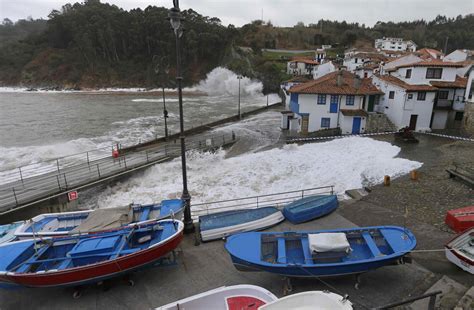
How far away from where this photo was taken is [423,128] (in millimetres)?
26438

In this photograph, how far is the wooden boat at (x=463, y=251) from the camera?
701 cm

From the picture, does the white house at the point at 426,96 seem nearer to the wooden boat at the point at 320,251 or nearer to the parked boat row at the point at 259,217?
the parked boat row at the point at 259,217

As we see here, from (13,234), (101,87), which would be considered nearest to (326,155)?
(13,234)

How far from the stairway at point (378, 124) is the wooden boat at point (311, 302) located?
25.1 m

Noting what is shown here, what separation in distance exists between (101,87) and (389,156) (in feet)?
387

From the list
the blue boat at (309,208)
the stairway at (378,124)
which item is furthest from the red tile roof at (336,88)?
the blue boat at (309,208)

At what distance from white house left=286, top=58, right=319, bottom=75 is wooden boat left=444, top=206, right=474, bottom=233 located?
7427 centimetres

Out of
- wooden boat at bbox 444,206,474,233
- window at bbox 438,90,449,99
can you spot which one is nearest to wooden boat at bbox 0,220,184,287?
wooden boat at bbox 444,206,474,233

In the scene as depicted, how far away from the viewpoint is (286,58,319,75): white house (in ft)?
259

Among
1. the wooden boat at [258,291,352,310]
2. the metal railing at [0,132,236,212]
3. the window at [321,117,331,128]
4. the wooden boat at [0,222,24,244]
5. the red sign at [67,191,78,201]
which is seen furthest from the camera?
the window at [321,117,331,128]

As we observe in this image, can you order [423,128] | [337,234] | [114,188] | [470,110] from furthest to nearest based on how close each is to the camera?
[423,128], [470,110], [114,188], [337,234]

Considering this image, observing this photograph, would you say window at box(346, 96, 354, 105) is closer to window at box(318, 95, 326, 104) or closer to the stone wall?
window at box(318, 95, 326, 104)

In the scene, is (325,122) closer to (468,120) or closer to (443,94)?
(443,94)

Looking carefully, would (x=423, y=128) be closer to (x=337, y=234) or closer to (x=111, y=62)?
(x=337, y=234)
